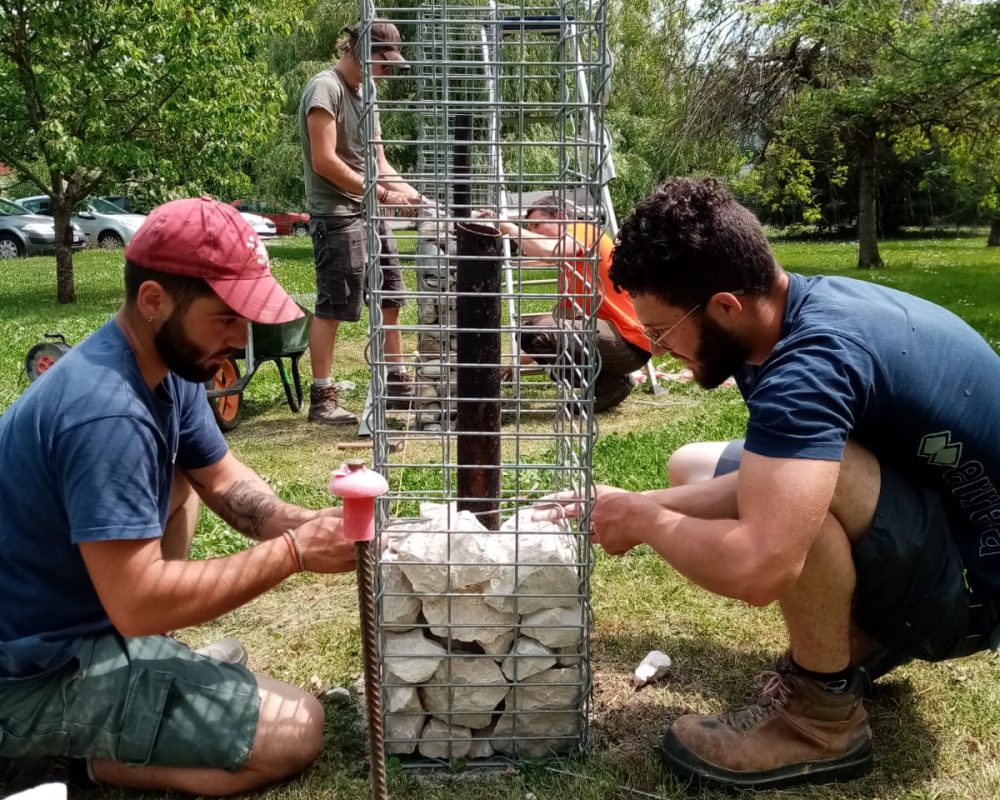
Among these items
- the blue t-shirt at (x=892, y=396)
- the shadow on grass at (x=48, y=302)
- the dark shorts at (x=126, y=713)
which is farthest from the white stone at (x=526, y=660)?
the shadow on grass at (x=48, y=302)

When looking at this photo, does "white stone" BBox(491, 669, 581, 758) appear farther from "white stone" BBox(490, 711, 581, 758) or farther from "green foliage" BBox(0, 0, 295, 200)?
"green foliage" BBox(0, 0, 295, 200)

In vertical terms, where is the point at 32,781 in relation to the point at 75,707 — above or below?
below

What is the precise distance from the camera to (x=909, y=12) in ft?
46.2

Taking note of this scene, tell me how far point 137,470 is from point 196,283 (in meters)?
0.38

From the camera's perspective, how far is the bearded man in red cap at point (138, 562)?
1.85 m

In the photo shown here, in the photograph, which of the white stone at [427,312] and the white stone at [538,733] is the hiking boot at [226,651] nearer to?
the white stone at [538,733]

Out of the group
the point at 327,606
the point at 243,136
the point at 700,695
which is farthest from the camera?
the point at 243,136

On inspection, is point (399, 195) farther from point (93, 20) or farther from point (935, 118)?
point (935, 118)

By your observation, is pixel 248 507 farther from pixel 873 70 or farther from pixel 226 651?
pixel 873 70

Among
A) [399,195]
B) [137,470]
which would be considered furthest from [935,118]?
[137,470]

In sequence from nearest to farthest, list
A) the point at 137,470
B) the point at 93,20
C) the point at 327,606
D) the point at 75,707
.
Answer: the point at 137,470, the point at 75,707, the point at 327,606, the point at 93,20

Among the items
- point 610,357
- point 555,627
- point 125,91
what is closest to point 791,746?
point 555,627

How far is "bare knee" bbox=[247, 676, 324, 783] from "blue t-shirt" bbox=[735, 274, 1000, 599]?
1.12 m

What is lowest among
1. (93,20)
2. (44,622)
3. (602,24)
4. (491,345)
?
(44,622)
